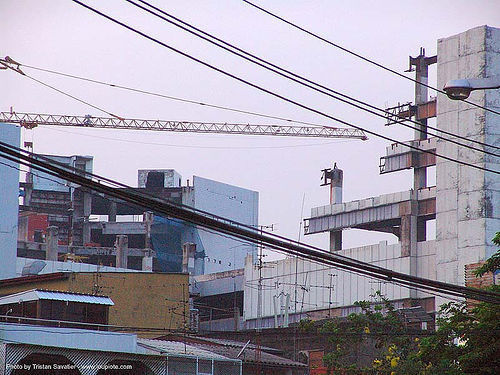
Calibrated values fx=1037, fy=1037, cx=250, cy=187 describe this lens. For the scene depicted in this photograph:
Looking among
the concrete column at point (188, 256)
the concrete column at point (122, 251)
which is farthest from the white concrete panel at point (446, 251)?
the concrete column at point (122, 251)

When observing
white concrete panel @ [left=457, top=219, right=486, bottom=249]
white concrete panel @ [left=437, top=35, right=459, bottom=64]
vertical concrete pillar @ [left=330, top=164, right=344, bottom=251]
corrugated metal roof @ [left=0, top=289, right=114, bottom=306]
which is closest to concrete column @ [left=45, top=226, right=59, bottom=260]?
vertical concrete pillar @ [left=330, top=164, right=344, bottom=251]

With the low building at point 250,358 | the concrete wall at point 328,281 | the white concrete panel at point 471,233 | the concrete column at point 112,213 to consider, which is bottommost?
the low building at point 250,358

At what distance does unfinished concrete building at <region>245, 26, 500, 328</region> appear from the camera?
92.4 meters

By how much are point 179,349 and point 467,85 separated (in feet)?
102

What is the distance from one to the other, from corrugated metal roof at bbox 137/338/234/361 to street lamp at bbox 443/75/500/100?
27.4 metres

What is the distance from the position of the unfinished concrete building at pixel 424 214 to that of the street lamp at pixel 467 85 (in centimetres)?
6105

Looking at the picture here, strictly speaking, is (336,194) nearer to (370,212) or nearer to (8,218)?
(370,212)

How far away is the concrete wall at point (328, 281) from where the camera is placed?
99438 mm

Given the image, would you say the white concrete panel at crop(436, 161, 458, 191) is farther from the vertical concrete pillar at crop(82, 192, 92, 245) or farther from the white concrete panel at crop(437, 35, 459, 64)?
the vertical concrete pillar at crop(82, 192, 92, 245)

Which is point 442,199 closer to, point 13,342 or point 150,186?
point 150,186

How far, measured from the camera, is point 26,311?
49938 millimetres

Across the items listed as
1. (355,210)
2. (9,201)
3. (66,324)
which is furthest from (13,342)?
(355,210)

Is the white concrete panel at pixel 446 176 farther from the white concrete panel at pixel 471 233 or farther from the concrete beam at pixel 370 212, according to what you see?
the white concrete panel at pixel 471 233

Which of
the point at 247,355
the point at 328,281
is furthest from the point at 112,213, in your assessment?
the point at 247,355
